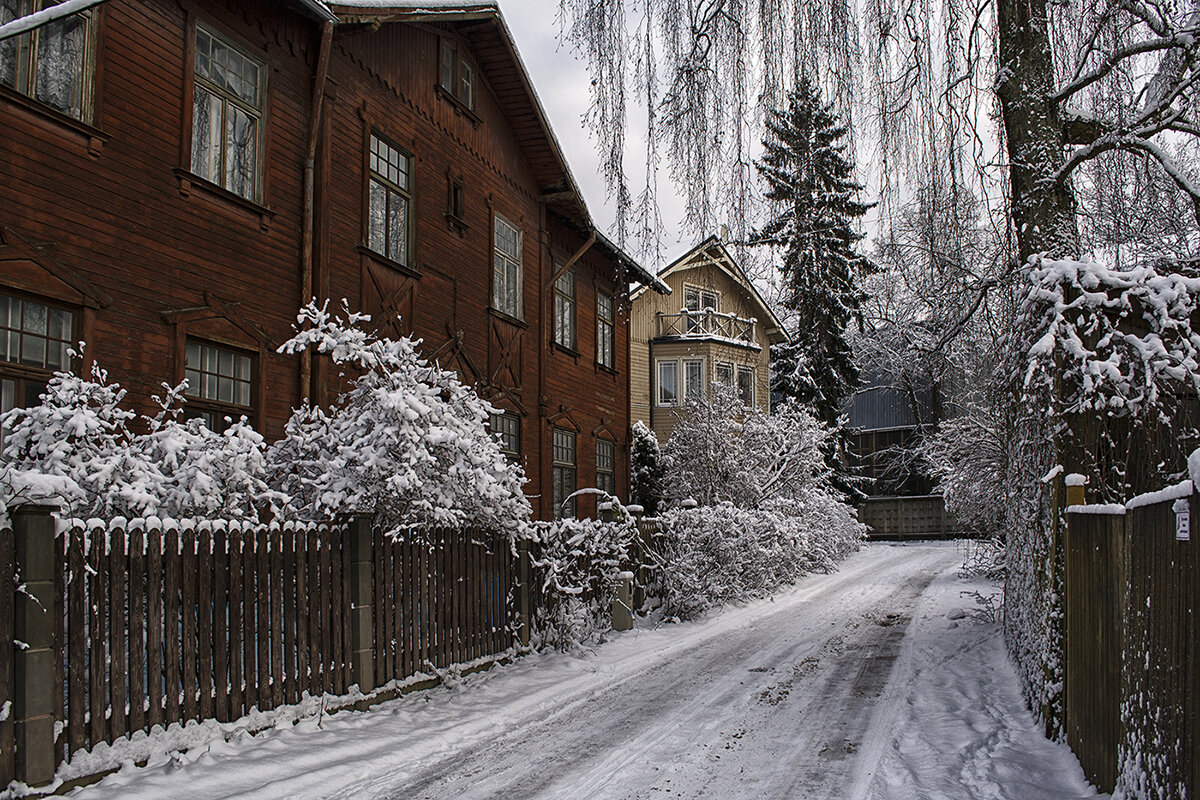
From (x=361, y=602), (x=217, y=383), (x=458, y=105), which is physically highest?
(x=458, y=105)

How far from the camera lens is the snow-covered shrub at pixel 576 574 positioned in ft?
33.7

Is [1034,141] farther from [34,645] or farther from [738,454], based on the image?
[738,454]

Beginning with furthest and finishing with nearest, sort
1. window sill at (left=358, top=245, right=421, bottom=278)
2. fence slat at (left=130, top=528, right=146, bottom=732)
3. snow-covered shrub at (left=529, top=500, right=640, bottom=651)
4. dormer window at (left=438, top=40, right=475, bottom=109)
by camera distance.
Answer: dormer window at (left=438, top=40, right=475, bottom=109)
window sill at (left=358, top=245, right=421, bottom=278)
snow-covered shrub at (left=529, top=500, right=640, bottom=651)
fence slat at (left=130, top=528, right=146, bottom=732)

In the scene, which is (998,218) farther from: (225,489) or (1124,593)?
(225,489)

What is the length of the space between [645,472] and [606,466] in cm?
254

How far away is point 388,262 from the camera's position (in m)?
12.0

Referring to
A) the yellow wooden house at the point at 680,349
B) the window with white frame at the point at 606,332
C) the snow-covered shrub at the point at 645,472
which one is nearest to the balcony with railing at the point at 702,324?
the yellow wooden house at the point at 680,349

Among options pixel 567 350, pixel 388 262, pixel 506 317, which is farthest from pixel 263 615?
pixel 567 350

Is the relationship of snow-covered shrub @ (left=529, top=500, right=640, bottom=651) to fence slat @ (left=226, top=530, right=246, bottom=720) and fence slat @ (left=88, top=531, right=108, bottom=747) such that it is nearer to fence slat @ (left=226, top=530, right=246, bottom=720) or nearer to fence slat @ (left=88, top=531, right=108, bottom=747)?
fence slat @ (left=226, top=530, right=246, bottom=720)

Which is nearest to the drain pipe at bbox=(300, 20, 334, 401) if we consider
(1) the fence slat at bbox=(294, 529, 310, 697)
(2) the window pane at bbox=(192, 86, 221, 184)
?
(2) the window pane at bbox=(192, 86, 221, 184)

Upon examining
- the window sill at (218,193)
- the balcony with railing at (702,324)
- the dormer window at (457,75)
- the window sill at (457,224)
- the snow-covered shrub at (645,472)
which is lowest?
the snow-covered shrub at (645,472)

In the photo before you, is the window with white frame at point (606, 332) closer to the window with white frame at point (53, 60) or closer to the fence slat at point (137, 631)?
the window with white frame at point (53, 60)

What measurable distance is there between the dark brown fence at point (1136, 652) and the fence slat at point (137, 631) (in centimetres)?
558

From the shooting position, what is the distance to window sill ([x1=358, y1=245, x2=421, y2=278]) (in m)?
11.5
